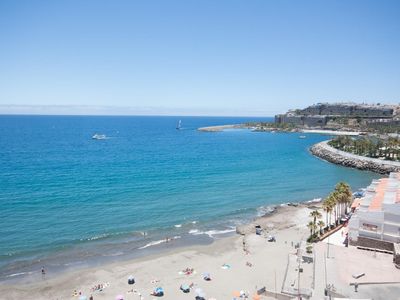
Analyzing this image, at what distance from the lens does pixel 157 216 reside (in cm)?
4881

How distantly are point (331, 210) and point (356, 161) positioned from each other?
53.1 meters

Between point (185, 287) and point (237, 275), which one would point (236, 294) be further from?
point (185, 287)

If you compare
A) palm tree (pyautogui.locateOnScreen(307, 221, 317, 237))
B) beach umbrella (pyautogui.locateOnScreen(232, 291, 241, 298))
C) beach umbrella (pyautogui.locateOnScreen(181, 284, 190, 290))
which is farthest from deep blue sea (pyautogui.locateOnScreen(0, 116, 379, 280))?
beach umbrella (pyautogui.locateOnScreen(232, 291, 241, 298))

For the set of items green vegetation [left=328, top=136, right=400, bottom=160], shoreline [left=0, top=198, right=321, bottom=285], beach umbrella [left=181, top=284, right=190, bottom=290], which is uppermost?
green vegetation [left=328, top=136, right=400, bottom=160]

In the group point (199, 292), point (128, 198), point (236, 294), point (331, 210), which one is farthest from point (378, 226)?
point (128, 198)

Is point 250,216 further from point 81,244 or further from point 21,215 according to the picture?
point 21,215

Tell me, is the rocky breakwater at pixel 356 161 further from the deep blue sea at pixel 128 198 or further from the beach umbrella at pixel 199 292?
the beach umbrella at pixel 199 292

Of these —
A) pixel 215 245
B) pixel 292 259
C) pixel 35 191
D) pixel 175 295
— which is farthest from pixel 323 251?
pixel 35 191

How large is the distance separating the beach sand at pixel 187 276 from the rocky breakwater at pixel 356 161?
166ft

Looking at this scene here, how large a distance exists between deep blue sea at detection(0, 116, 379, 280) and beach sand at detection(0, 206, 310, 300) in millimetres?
2915

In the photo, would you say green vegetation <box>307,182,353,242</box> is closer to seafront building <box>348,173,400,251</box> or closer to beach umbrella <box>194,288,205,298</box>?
seafront building <box>348,173,400,251</box>

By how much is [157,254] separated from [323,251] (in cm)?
1719

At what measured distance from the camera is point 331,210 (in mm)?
43062

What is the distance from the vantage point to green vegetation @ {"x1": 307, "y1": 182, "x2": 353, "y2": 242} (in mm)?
39081
